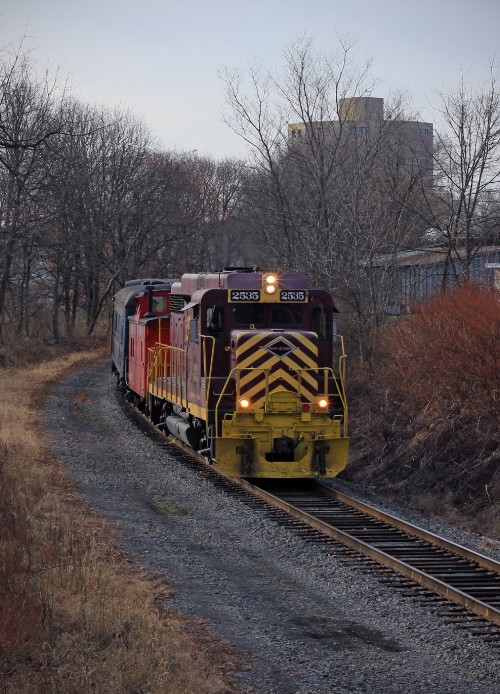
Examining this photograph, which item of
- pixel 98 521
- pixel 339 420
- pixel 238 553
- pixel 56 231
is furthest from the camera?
pixel 56 231

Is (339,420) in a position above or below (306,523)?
above

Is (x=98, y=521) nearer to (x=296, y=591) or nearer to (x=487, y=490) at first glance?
(x=296, y=591)

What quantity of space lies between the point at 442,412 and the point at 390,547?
17.2 ft

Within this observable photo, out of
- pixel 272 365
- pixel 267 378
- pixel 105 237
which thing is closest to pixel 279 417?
pixel 267 378

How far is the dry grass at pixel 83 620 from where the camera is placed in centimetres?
633

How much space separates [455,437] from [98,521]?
250 inches

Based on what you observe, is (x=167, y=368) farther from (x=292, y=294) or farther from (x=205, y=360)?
(x=292, y=294)

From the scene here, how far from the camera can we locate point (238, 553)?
10750 millimetres

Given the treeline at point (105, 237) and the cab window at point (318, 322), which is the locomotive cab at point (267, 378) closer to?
the cab window at point (318, 322)

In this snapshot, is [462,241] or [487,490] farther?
[462,241]

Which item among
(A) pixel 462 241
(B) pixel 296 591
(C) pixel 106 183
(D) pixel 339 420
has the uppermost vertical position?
(C) pixel 106 183

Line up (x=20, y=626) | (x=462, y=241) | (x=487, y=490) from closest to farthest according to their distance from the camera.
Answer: (x=20, y=626)
(x=487, y=490)
(x=462, y=241)

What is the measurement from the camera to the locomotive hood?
1450 centimetres

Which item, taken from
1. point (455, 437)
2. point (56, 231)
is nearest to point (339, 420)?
point (455, 437)
